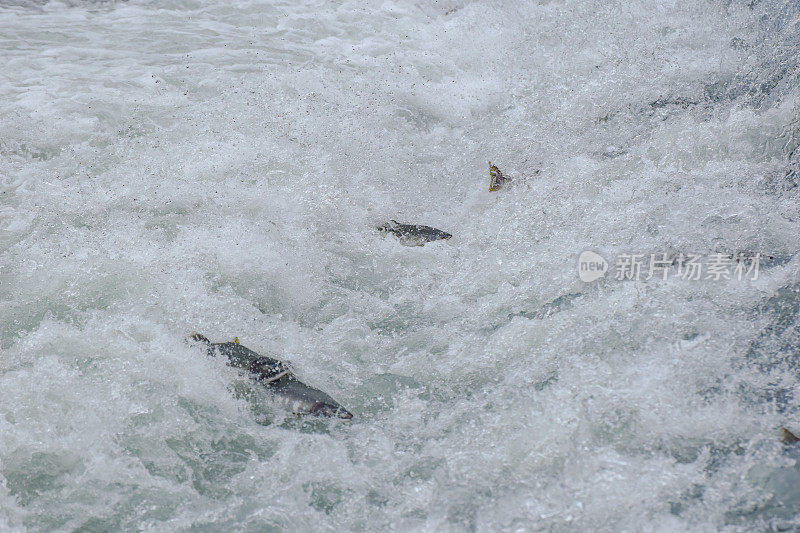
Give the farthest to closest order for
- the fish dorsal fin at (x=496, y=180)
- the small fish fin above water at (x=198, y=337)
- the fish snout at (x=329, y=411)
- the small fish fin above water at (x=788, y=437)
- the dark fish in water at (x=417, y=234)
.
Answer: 1. the fish dorsal fin at (x=496, y=180)
2. the dark fish in water at (x=417, y=234)
3. the small fish fin above water at (x=198, y=337)
4. the fish snout at (x=329, y=411)
5. the small fish fin above water at (x=788, y=437)

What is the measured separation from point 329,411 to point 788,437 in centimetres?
176

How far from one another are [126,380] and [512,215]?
7.76 feet

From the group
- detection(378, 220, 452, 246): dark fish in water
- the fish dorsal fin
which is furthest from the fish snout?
the fish dorsal fin

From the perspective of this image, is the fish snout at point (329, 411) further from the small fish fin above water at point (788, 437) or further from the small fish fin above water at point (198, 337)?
the small fish fin above water at point (788, 437)

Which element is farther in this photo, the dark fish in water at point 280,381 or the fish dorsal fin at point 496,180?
the fish dorsal fin at point 496,180

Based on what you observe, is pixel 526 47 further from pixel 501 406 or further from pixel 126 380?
pixel 126 380

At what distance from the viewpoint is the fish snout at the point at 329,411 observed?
2740mm

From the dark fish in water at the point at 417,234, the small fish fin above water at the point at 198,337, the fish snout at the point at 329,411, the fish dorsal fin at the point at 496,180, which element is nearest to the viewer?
the fish snout at the point at 329,411

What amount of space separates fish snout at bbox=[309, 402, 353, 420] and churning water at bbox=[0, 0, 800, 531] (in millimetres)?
45

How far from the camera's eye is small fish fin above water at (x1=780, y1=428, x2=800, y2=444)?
2.39m

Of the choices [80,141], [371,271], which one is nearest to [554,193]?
[371,271]

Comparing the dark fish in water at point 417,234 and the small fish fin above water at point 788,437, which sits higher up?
the dark fish in water at point 417,234

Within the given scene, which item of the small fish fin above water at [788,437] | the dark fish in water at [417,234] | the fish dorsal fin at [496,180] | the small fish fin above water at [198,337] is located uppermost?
the fish dorsal fin at [496,180]

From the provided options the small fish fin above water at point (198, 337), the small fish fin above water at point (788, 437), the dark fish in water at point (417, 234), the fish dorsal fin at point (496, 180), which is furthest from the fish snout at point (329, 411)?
the fish dorsal fin at point (496, 180)
